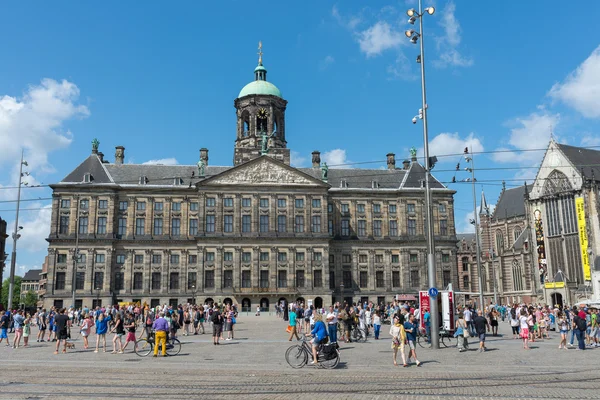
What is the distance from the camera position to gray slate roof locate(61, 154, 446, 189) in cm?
6512

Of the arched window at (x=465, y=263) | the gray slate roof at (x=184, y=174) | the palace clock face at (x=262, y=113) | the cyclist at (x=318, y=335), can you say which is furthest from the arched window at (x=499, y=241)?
the cyclist at (x=318, y=335)

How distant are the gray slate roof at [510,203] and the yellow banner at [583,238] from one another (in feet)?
68.4

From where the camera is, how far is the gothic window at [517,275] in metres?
80.7

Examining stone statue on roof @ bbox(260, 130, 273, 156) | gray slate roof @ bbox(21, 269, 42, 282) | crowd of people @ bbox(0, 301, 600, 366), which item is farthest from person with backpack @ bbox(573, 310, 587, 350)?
gray slate roof @ bbox(21, 269, 42, 282)

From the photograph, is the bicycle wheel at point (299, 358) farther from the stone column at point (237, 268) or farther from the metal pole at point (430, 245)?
the stone column at point (237, 268)

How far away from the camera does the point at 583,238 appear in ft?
219

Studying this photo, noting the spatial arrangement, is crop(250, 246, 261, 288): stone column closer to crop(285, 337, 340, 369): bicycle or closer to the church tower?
the church tower

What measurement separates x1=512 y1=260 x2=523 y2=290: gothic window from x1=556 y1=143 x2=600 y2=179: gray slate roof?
18.0 metres

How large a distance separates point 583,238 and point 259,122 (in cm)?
4376

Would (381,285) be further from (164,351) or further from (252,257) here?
(164,351)

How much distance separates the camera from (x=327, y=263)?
6356 cm

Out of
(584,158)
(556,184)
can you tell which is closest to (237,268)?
(556,184)

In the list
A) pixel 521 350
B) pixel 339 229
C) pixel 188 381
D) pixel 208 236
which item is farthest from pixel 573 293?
pixel 188 381

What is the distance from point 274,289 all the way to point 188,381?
160ft
